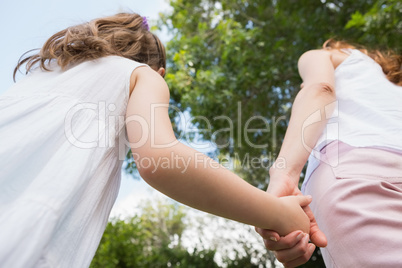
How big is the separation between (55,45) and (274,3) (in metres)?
5.46

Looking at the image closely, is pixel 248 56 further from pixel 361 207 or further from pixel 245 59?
pixel 361 207

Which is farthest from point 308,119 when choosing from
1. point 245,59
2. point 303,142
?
point 245,59

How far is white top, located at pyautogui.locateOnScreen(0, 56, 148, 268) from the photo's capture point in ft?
2.91

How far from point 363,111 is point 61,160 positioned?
3.84 ft

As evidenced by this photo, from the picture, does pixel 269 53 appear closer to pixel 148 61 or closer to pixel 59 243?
pixel 148 61

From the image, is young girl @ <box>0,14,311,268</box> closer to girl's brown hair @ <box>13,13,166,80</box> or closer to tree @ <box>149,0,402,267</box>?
girl's brown hair @ <box>13,13,166,80</box>

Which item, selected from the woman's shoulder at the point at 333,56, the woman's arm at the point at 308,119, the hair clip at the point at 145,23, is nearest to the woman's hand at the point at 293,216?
the woman's arm at the point at 308,119

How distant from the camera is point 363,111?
1482 mm

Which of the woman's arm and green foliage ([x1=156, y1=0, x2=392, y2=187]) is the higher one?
the woman's arm

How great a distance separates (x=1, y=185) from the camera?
3.15 feet

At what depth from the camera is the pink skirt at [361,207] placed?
1.13 metres

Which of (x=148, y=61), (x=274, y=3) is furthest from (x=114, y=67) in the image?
(x=274, y=3)

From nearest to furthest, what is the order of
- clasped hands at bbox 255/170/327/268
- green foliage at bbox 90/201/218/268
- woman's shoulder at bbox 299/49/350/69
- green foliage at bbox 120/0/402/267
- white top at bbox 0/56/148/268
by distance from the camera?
white top at bbox 0/56/148/268
clasped hands at bbox 255/170/327/268
woman's shoulder at bbox 299/49/350/69
green foliage at bbox 120/0/402/267
green foliage at bbox 90/201/218/268

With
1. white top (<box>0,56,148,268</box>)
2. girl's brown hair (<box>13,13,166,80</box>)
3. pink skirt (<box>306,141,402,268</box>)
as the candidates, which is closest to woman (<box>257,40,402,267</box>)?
pink skirt (<box>306,141,402,268</box>)
